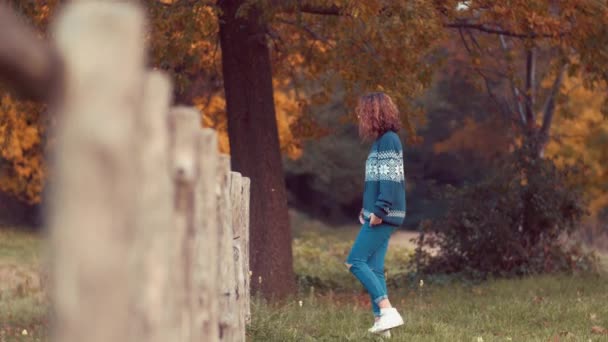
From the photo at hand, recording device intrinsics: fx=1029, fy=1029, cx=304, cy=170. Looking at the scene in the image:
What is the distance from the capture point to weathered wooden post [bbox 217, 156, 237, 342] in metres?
4.90

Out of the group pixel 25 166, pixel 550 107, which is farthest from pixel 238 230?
pixel 25 166

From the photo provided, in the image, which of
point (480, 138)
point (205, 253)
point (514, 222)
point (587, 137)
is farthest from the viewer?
point (480, 138)

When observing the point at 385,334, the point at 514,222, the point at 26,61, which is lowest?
the point at 385,334

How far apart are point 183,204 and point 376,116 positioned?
4500 mm

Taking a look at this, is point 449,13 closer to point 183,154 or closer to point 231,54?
point 231,54

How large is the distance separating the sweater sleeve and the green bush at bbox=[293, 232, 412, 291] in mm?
4470

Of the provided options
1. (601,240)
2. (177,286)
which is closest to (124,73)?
(177,286)

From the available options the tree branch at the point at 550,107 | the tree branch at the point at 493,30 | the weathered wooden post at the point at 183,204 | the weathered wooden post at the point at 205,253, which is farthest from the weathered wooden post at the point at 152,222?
the tree branch at the point at 550,107

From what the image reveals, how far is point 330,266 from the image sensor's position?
59.6 feet

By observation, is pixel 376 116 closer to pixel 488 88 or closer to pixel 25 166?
pixel 488 88

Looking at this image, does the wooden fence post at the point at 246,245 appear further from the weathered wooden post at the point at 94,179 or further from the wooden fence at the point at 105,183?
the weathered wooden post at the point at 94,179

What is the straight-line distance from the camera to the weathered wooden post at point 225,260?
16.1 feet

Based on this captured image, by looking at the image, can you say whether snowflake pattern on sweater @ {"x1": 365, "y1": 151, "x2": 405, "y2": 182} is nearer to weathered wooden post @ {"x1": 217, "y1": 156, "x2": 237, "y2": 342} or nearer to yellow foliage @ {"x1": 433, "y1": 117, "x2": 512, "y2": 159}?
weathered wooden post @ {"x1": 217, "y1": 156, "x2": 237, "y2": 342}

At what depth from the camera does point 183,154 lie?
3.24 meters
